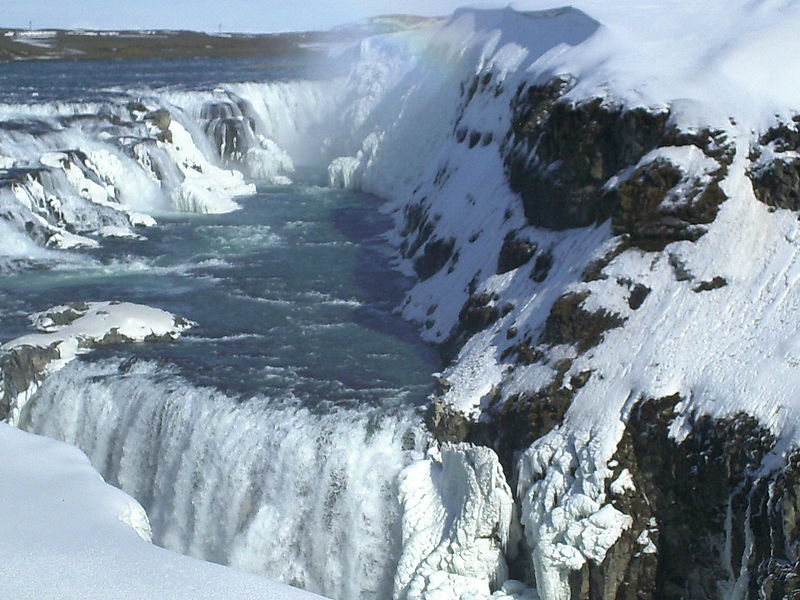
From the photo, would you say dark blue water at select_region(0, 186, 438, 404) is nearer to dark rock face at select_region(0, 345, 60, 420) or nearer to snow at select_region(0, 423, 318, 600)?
dark rock face at select_region(0, 345, 60, 420)

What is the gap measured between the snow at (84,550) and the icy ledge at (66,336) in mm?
4063

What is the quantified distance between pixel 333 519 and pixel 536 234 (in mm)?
5167

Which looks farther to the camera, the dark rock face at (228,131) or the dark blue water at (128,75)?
the dark blue water at (128,75)

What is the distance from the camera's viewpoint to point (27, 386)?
46.3 feet

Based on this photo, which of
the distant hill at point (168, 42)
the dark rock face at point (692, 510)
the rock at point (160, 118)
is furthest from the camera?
the distant hill at point (168, 42)

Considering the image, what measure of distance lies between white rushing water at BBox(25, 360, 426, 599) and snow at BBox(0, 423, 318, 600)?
94.2 inches

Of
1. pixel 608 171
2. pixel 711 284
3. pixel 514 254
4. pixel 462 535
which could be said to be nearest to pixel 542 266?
pixel 514 254

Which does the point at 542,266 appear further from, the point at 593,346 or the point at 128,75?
the point at 128,75

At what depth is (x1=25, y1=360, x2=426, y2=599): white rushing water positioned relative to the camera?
11.7 m

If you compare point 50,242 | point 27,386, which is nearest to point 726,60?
point 27,386

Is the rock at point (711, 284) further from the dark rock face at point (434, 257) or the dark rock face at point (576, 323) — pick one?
the dark rock face at point (434, 257)

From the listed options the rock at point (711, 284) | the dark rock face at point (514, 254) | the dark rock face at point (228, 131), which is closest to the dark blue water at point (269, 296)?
the dark rock face at point (514, 254)

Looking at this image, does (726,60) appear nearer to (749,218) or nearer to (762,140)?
(762,140)

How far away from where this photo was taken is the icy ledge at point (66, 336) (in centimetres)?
1409
